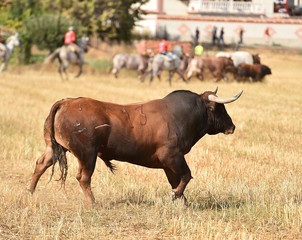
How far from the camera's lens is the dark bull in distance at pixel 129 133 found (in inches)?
240

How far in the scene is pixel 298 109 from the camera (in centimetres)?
1719

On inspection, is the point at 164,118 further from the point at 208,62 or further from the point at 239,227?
the point at 208,62

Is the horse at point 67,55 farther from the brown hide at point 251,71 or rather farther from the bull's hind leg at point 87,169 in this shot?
the bull's hind leg at point 87,169

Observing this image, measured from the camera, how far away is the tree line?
1410 inches

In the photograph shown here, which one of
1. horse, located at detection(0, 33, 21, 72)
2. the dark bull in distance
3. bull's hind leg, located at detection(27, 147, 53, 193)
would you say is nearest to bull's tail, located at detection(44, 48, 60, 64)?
horse, located at detection(0, 33, 21, 72)

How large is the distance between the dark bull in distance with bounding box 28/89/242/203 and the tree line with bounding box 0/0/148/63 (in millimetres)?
29968

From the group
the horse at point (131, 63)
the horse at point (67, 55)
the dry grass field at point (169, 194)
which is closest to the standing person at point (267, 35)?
the horse at point (131, 63)

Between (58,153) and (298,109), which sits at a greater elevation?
(58,153)

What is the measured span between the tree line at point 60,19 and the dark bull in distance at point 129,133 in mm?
29968

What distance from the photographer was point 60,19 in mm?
36219

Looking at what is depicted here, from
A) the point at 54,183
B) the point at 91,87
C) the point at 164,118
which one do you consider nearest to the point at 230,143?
the point at 54,183

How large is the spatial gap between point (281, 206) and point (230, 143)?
5.25m

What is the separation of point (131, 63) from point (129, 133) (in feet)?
82.4

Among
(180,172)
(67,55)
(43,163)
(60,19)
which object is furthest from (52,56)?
(180,172)
